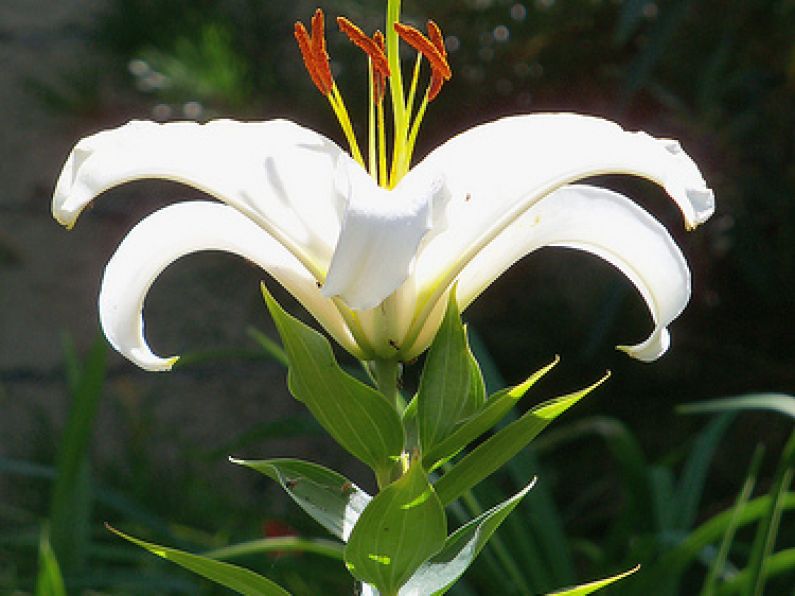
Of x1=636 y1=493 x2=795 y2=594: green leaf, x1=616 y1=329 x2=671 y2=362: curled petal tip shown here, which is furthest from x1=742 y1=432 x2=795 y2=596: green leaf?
x1=616 y1=329 x2=671 y2=362: curled petal tip

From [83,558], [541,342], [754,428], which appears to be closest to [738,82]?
[541,342]

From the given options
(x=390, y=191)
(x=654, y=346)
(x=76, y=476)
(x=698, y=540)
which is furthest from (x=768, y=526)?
(x=76, y=476)

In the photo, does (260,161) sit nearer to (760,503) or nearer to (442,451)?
(442,451)

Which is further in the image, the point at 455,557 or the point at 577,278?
the point at 577,278

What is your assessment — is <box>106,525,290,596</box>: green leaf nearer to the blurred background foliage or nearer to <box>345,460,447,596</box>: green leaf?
<box>345,460,447,596</box>: green leaf

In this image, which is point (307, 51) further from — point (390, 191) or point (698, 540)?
point (698, 540)
